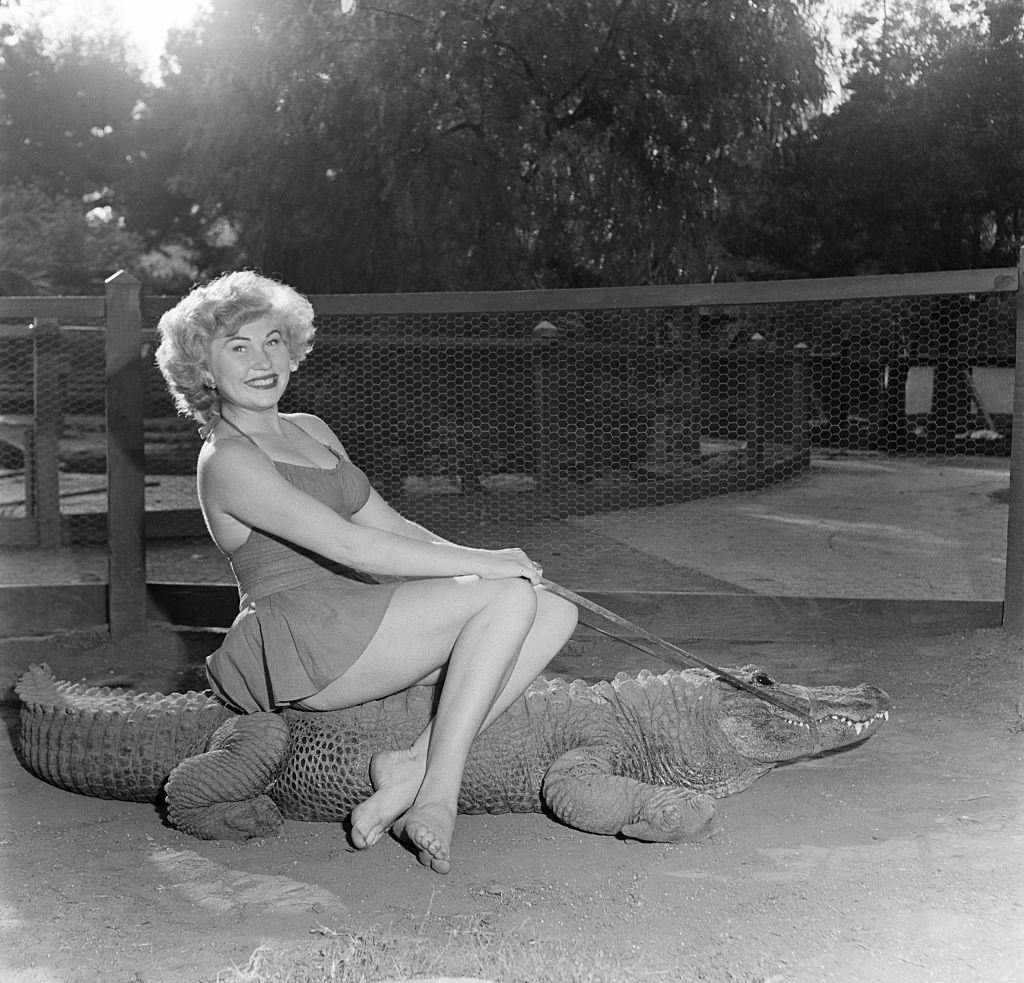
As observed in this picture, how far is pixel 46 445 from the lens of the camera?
7.66m

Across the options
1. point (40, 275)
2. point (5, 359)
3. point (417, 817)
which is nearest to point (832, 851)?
point (417, 817)

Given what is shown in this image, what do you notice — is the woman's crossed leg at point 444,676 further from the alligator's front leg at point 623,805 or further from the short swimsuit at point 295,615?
the alligator's front leg at point 623,805

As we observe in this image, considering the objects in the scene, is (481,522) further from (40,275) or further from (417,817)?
(40,275)

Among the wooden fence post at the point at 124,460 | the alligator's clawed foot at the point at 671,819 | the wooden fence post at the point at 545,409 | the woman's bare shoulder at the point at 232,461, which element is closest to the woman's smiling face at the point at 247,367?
the woman's bare shoulder at the point at 232,461

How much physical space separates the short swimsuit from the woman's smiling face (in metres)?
0.09

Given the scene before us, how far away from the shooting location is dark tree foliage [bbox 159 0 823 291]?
11.2 metres

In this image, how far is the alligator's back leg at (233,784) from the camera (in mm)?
2896

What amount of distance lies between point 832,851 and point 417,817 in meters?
1.00

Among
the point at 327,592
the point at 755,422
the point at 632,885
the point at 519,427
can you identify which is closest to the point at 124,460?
the point at 327,592

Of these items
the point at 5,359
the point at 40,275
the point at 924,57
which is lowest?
the point at 5,359

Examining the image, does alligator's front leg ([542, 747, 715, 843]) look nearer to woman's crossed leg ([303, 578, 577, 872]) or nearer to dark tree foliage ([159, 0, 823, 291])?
woman's crossed leg ([303, 578, 577, 872])

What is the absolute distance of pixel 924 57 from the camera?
15.4m

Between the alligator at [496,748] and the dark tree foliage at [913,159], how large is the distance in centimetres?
1186

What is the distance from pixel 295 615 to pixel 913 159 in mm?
15656
